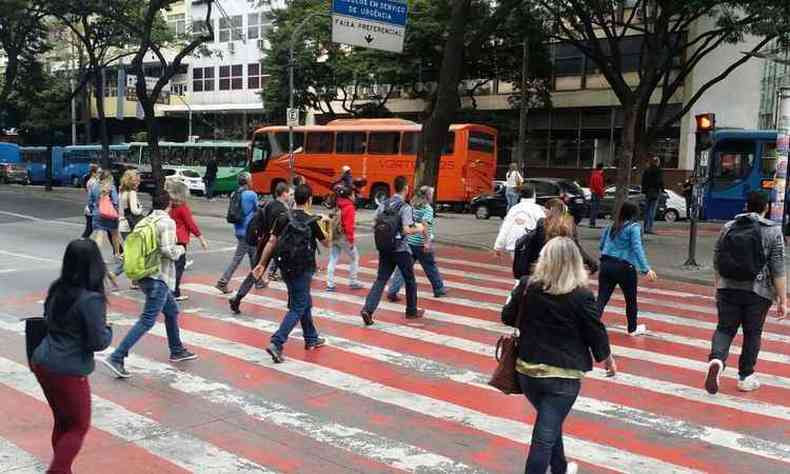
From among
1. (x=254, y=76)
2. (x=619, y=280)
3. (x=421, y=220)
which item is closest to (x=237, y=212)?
(x=421, y=220)

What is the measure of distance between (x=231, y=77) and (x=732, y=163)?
1647 inches

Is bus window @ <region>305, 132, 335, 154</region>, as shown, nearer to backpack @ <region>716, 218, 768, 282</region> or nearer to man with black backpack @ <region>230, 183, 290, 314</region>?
man with black backpack @ <region>230, 183, 290, 314</region>

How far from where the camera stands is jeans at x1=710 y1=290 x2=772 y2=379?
272 inches

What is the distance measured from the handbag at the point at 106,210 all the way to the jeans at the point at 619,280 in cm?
814

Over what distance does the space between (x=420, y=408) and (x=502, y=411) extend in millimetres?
661

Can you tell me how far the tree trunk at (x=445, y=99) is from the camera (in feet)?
62.1

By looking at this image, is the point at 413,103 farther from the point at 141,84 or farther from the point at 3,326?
the point at 3,326

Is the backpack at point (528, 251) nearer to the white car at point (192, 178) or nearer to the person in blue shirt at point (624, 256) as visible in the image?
the person in blue shirt at point (624, 256)

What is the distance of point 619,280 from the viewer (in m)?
8.94

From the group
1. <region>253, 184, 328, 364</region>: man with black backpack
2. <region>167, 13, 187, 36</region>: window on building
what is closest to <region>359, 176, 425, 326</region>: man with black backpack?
<region>253, 184, 328, 364</region>: man with black backpack

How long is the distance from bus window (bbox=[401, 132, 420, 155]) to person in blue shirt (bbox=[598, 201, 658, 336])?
74.1 ft

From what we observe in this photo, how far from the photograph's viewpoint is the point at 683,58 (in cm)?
3569

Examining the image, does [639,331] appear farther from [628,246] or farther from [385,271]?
[385,271]

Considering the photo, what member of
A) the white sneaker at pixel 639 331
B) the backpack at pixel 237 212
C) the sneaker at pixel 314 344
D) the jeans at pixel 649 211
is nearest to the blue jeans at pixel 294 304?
the sneaker at pixel 314 344
